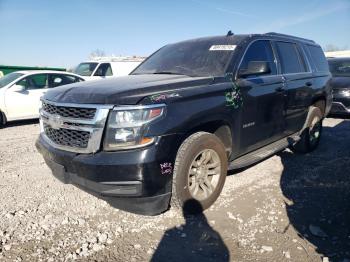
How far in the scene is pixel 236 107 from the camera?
3.84 metres

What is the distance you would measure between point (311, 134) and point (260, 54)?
2266mm

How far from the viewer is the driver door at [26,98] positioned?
348 inches

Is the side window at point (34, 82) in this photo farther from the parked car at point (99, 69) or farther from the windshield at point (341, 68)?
the windshield at point (341, 68)

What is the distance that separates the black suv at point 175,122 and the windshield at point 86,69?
9807 mm

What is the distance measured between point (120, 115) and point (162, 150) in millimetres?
492

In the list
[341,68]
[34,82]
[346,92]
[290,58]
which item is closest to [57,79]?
[34,82]

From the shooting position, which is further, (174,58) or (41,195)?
(174,58)

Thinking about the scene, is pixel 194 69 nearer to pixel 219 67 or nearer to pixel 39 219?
pixel 219 67

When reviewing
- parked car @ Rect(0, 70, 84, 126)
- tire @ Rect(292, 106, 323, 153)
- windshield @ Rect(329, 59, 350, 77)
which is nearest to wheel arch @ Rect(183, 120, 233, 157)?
tire @ Rect(292, 106, 323, 153)

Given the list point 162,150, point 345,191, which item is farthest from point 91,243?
point 345,191

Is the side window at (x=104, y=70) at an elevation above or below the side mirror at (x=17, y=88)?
above

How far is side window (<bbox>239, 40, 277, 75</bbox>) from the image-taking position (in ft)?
13.7

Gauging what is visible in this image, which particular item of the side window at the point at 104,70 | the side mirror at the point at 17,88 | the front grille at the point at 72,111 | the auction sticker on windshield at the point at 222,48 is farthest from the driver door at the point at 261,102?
the side window at the point at 104,70

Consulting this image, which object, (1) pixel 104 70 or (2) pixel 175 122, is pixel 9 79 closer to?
(1) pixel 104 70
